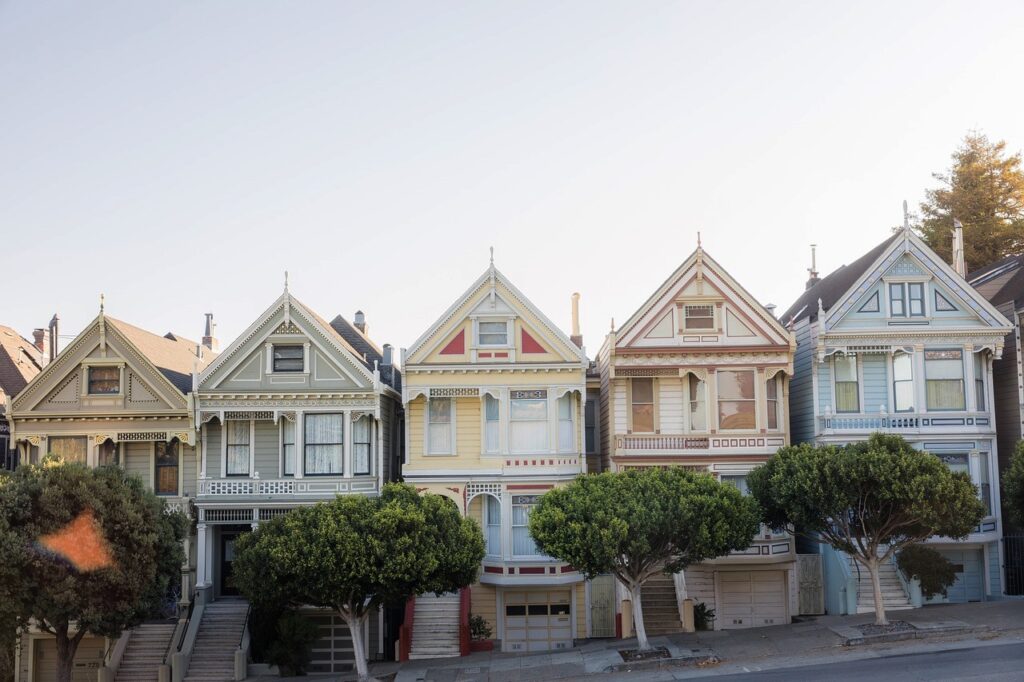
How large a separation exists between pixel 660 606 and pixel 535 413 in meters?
8.26

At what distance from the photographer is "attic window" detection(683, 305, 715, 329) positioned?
3628cm

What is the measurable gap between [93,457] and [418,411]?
12.1 m

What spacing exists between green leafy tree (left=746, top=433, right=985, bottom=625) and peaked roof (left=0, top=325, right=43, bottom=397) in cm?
3202

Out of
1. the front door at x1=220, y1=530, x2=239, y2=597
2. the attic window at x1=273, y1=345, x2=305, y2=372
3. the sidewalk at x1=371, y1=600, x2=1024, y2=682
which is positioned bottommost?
the sidewalk at x1=371, y1=600, x2=1024, y2=682

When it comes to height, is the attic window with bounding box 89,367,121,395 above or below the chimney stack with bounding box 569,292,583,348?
below

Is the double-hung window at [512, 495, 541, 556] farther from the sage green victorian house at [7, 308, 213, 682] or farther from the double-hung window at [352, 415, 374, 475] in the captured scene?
the sage green victorian house at [7, 308, 213, 682]

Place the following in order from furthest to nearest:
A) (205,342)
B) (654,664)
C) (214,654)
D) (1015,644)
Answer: (205,342) < (214,654) < (654,664) < (1015,644)

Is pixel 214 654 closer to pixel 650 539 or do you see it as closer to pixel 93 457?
pixel 93 457

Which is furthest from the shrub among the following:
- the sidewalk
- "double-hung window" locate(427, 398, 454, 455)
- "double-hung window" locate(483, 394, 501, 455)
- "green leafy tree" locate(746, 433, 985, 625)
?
"double-hung window" locate(427, 398, 454, 455)

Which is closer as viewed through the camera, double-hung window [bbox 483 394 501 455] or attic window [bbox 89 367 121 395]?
double-hung window [bbox 483 394 501 455]

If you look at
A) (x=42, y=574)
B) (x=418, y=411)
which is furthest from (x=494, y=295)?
(x=42, y=574)

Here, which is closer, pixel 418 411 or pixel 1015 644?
pixel 1015 644

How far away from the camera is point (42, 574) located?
28.2 meters

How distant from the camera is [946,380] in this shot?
35781 millimetres
